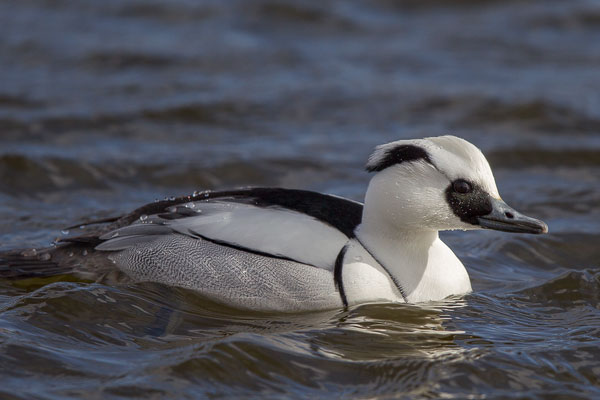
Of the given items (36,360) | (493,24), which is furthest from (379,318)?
(493,24)

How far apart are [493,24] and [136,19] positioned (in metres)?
6.17

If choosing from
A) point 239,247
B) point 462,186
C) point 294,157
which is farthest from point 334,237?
point 294,157

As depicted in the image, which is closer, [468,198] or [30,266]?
[468,198]

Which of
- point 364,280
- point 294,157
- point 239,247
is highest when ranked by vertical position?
point 294,157

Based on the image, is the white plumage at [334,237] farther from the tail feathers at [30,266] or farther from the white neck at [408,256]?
the tail feathers at [30,266]

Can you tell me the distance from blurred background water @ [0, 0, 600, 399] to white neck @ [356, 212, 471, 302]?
156 millimetres

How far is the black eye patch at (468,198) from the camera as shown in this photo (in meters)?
6.62

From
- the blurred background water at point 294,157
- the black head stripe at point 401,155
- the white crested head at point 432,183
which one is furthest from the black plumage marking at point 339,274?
the black head stripe at point 401,155

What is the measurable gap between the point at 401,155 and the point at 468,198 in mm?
575

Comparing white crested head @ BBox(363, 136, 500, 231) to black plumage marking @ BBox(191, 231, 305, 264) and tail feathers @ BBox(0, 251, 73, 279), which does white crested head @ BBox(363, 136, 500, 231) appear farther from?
tail feathers @ BBox(0, 251, 73, 279)

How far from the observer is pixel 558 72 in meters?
14.0

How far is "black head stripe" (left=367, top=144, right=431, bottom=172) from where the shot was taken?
6.66 metres

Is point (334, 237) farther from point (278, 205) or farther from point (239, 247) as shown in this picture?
point (239, 247)

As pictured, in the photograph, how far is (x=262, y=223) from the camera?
690 cm
